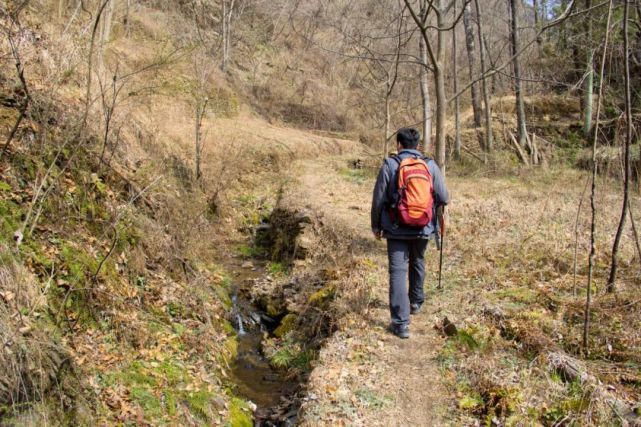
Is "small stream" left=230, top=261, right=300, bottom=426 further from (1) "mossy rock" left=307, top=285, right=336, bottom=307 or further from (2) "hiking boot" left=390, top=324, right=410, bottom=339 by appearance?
(2) "hiking boot" left=390, top=324, right=410, bottom=339

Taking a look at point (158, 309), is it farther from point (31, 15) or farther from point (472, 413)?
point (31, 15)

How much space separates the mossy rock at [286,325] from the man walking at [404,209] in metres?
2.76

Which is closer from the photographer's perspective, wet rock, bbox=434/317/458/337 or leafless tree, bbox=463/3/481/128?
wet rock, bbox=434/317/458/337

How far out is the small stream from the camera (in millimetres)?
6293

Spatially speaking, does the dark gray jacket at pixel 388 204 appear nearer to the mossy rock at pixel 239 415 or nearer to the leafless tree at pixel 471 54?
the mossy rock at pixel 239 415

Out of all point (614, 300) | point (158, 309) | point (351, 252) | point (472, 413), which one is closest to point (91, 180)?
point (158, 309)

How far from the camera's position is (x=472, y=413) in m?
4.16

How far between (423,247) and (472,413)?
184 centimetres

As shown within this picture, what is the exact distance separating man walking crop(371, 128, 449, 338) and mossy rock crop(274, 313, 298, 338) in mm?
2755

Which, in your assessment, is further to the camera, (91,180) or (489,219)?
(489,219)

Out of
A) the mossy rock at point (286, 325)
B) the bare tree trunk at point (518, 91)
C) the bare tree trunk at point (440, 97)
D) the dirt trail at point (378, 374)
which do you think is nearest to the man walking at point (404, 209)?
the dirt trail at point (378, 374)

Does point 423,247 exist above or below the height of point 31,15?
below

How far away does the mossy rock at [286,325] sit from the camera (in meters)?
7.88

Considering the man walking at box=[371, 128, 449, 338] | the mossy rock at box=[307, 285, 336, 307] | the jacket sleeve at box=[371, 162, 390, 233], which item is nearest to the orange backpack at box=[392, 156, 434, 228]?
the man walking at box=[371, 128, 449, 338]
